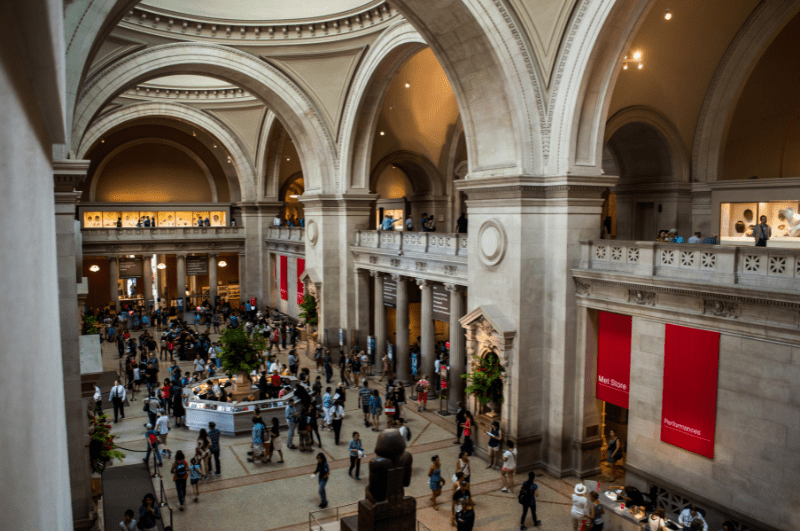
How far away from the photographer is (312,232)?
23.6 metres

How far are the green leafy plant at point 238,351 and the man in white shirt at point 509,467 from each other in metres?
7.61

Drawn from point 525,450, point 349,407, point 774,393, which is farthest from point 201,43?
point 774,393

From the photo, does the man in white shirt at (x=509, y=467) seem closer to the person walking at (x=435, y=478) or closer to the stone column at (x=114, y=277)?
the person walking at (x=435, y=478)

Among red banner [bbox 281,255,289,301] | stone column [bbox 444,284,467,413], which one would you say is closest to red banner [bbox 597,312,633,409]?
stone column [bbox 444,284,467,413]

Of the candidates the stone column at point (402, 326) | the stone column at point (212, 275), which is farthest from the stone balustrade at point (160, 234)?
the stone column at point (402, 326)

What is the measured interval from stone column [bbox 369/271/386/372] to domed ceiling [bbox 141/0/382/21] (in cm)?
932

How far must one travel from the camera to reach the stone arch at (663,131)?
51.9ft

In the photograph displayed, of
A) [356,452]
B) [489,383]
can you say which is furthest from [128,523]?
[489,383]

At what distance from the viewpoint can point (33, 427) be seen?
2129 millimetres

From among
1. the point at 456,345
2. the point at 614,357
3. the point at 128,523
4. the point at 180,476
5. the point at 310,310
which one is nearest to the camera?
the point at 128,523

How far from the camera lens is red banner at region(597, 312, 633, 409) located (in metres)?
12.2

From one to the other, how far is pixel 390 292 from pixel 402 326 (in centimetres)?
137

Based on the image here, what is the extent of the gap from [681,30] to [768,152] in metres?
4.35

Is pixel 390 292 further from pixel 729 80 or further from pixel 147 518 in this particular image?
pixel 147 518
